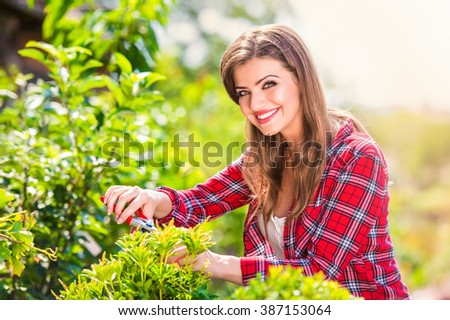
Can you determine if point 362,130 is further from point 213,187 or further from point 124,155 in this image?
point 124,155

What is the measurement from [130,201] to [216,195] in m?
0.42

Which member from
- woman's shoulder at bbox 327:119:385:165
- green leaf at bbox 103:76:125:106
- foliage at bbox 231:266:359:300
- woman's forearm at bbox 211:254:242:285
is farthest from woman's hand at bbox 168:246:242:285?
green leaf at bbox 103:76:125:106

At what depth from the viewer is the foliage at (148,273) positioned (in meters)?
1.43

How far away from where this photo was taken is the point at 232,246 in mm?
4941

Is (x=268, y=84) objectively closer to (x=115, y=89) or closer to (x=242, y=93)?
(x=242, y=93)

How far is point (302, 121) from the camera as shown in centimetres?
212

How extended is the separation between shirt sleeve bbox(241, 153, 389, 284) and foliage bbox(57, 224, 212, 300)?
237mm

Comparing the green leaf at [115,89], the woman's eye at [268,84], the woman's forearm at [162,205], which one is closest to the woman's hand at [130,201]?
the woman's forearm at [162,205]

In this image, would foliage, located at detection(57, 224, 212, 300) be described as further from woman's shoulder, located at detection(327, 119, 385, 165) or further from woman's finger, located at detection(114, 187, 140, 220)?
woman's shoulder, located at detection(327, 119, 385, 165)

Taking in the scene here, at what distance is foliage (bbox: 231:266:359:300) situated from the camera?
1.20m

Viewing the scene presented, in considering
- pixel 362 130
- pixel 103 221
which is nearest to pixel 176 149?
pixel 103 221

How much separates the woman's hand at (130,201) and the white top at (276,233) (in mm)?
338

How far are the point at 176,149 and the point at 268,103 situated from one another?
5.41ft
